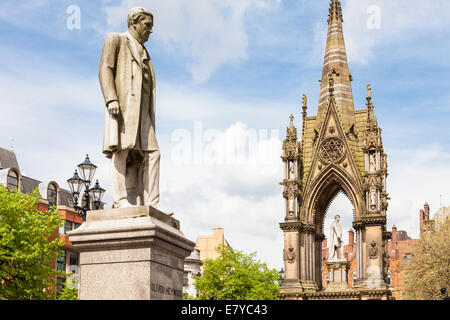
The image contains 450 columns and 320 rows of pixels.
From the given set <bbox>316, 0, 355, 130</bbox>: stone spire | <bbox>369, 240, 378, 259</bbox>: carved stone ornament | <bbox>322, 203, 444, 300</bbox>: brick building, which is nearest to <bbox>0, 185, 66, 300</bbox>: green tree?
<bbox>369, 240, 378, 259</bbox>: carved stone ornament

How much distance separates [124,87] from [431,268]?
140 ft

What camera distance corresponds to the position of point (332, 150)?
43875 mm

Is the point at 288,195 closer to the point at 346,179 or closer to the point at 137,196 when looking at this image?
the point at 346,179

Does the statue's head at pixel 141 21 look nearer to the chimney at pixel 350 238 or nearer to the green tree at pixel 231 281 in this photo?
the green tree at pixel 231 281

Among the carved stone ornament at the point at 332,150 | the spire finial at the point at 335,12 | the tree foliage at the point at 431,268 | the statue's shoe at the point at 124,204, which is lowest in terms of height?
the statue's shoe at the point at 124,204

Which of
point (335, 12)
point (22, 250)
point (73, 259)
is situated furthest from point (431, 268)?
point (73, 259)

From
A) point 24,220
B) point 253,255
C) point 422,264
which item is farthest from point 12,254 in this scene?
point 253,255

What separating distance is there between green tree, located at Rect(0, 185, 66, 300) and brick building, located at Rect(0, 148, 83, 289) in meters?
23.5

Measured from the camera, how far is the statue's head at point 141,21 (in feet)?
34.2

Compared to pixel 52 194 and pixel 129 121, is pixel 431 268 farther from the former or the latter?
pixel 129 121

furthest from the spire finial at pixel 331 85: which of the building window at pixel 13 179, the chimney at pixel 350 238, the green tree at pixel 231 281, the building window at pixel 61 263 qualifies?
the chimney at pixel 350 238

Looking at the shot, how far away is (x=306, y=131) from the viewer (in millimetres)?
46438

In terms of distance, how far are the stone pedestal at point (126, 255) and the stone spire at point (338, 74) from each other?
1421 inches
